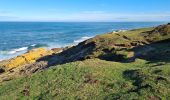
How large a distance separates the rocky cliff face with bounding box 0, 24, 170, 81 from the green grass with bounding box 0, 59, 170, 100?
618 centimetres

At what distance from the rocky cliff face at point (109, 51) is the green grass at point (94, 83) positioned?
6.18m

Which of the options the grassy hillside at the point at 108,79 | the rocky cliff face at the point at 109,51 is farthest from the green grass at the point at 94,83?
the rocky cliff face at the point at 109,51

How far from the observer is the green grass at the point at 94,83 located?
2779 cm

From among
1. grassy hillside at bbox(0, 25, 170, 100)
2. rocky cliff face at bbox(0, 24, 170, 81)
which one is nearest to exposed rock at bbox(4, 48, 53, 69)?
rocky cliff face at bbox(0, 24, 170, 81)

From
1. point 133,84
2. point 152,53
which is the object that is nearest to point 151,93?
point 133,84

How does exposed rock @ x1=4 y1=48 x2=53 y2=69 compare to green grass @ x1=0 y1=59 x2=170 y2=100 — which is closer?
green grass @ x1=0 y1=59 x2=170 y2=100

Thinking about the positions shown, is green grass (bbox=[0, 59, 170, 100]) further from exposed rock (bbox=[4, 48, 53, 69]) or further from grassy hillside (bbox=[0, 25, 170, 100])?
exposed rock (bbox=[4, 48, 53, 69])

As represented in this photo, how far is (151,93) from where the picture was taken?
26641 mm

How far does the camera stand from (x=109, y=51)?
46719 mm

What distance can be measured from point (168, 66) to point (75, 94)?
28.6 feet

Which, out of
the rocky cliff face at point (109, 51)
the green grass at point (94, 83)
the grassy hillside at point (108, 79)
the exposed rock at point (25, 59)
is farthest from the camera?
the exposed rock at point (25, 59)

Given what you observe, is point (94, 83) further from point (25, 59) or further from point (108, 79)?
point (25, 59)

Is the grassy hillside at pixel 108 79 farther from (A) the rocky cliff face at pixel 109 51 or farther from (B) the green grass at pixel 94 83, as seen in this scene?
(A) the rocky cliff face at pixel 109 51

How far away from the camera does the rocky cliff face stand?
142 feet
